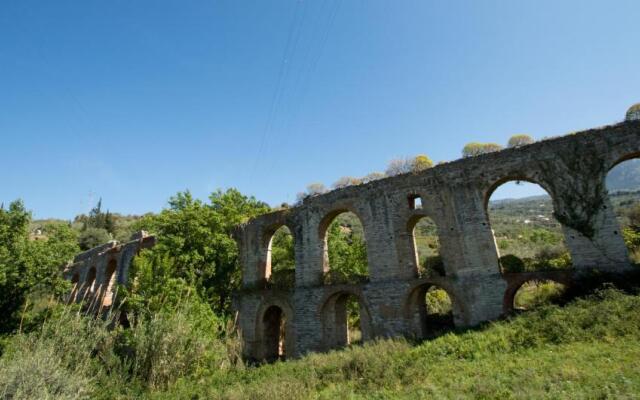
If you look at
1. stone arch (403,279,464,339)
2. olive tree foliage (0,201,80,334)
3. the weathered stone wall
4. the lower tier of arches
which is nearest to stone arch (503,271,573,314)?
the lower tier of arches

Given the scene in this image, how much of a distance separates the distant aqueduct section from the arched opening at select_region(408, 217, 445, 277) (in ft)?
1.72

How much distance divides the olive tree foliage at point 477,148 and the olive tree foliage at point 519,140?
511mm

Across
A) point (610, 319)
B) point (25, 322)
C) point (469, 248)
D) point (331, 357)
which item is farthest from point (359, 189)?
point (25, 322)

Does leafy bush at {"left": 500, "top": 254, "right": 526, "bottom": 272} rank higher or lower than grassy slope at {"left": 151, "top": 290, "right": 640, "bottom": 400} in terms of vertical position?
higher

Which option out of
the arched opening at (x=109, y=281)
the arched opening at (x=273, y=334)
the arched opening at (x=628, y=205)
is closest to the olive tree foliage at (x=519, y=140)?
the arched opening at (x=628, y=205)

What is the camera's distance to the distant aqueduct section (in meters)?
11.3

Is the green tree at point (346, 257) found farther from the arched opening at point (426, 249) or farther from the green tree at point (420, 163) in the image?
the green tree at point (420, 163)

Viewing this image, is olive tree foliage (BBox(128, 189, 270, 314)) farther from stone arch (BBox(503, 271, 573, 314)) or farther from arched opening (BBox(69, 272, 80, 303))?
arched opening (BBox(69, 272, 80, 303))

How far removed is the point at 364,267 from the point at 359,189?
8405mm

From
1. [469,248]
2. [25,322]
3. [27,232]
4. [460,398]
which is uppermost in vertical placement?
[27,232]

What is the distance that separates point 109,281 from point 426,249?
30531 millimetres

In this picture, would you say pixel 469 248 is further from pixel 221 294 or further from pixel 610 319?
pixel 221 294

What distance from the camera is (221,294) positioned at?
63.4 feet

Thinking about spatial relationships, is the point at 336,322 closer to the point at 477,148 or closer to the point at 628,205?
the point at 477,148
